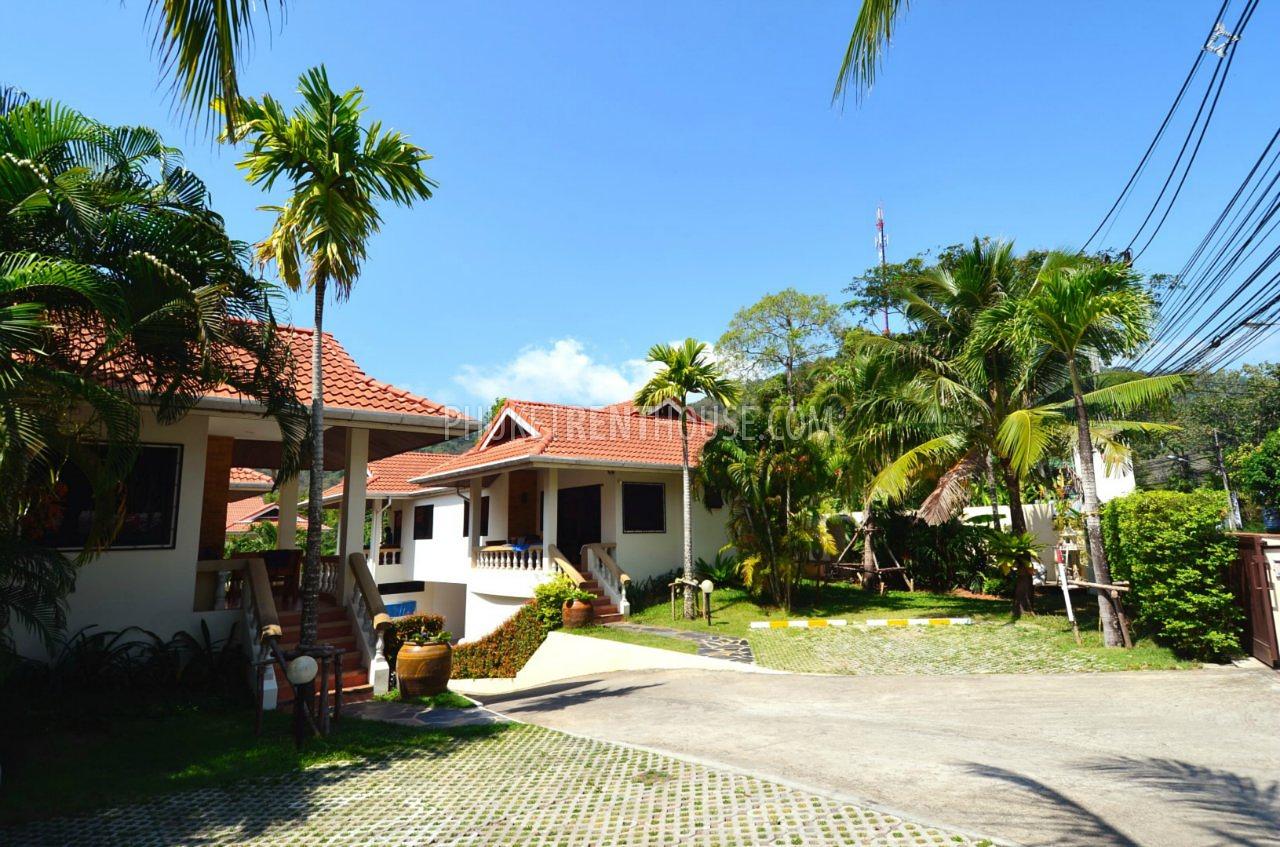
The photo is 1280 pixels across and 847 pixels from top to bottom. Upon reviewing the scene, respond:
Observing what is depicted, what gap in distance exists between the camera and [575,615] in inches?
579

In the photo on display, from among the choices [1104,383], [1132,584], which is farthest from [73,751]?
[1104,383]

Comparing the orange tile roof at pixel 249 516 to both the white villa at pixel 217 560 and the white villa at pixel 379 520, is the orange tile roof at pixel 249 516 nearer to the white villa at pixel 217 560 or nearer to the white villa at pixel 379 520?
the white villa at pixel 379 520

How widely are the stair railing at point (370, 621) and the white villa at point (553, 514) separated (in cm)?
588

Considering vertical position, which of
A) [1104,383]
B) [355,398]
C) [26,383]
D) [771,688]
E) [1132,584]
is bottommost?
[771,688]

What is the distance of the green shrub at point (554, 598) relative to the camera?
590 inches

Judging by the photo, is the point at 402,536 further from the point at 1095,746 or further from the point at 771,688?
the point at 1095,746

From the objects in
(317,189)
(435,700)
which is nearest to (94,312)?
(317,189)

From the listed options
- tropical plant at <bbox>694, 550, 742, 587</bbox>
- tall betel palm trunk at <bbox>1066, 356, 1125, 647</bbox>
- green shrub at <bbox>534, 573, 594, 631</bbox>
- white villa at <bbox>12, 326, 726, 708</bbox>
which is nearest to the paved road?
tall betel palm trunk at <bbox>1066, 356, 1125, 647</bbox>

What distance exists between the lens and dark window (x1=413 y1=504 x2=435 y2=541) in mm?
24016

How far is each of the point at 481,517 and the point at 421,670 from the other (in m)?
12.4

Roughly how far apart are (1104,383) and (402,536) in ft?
74.1

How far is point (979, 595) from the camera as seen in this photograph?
698 inches

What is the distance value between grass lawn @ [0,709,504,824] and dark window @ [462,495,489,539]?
525 inches

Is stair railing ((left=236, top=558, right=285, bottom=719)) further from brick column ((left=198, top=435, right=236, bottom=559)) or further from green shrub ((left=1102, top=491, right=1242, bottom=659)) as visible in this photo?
green shrub ((left=1102, top=491, right=1242, bottom=659))
